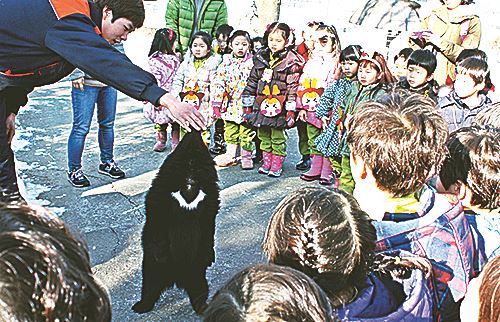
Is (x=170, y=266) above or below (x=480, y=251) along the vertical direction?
below

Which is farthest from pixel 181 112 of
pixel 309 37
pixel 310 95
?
pixel 309 37

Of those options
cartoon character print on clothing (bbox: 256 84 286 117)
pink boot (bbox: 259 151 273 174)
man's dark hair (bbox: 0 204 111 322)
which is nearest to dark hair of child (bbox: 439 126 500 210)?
man's dark hair (bbox: 0 204 111 322)

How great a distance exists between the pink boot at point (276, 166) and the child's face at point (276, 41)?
1.11 metres

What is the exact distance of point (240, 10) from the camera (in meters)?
14.6

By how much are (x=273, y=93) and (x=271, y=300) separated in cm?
454

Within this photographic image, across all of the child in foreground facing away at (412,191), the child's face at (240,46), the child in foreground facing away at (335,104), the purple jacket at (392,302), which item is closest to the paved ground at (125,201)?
the child in foreground facing away at (335,104)

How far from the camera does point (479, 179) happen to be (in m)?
2.18

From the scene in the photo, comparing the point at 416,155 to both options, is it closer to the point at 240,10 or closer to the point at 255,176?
the point at 255,176

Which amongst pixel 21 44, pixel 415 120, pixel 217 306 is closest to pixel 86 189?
pixel 21 44

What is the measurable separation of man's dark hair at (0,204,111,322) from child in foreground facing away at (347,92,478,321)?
1.13 metres

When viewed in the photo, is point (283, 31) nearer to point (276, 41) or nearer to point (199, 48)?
point (276, 41)

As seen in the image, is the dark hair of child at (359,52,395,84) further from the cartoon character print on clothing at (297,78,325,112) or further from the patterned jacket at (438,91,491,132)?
the cartoon character print on clothing at (297,78,325,112)

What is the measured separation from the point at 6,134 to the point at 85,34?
2.47 ft

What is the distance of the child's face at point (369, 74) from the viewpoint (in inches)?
179
